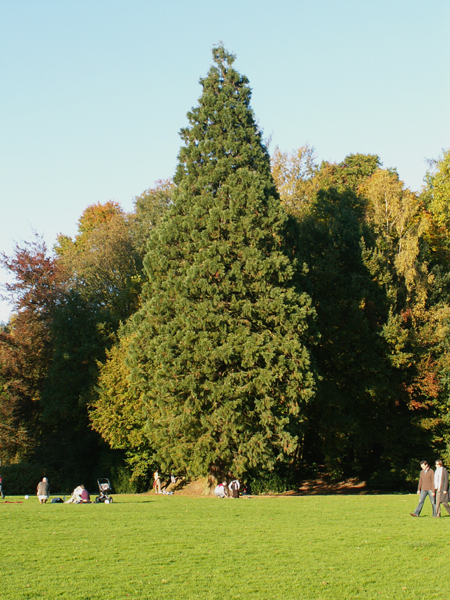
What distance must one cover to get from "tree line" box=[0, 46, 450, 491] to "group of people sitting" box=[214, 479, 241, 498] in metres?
0.79

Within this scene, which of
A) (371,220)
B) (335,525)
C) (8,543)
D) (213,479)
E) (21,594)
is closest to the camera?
(21,594)

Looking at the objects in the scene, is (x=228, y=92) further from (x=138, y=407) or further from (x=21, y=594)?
(x=21, y=594)

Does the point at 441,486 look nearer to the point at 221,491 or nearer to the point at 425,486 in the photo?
the point at 425,486

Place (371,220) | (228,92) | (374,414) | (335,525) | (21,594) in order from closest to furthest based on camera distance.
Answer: (21,594) → (335,525) → (228,92) → (374,414) → (371,220)

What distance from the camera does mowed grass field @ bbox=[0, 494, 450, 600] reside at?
8477mm

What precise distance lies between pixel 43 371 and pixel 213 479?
1856cm

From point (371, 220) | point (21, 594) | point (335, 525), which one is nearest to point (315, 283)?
point (371, 220)

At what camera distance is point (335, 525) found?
14414 mm

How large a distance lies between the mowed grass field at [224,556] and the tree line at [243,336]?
9058 mm

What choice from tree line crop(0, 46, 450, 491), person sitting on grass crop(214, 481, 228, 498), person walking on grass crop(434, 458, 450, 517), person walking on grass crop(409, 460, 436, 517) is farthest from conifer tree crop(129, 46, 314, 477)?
person walking on grass crop(434, 458, 450, 517)

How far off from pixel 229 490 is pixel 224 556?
15.7 meters

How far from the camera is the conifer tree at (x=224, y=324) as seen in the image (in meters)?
24.7

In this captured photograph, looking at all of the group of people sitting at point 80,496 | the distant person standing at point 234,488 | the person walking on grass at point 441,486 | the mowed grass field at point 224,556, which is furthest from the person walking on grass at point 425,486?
the group of people sitting at point 80,496

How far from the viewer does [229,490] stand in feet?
85.3
